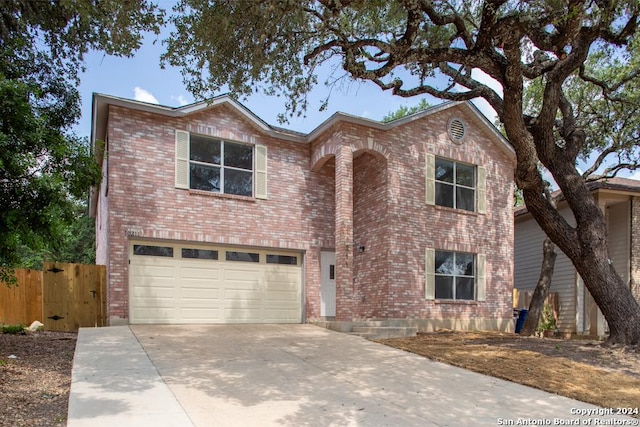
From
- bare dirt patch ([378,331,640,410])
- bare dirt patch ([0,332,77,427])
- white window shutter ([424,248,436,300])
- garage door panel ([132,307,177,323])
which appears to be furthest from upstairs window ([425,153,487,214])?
bare dirt patch ([0,332,77,427])

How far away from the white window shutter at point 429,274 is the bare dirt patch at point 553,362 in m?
2.22

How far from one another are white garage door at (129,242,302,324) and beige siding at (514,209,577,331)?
950 centimetres

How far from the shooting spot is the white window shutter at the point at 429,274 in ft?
45.0

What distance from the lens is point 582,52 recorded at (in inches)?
380

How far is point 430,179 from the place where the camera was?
14.3 meters

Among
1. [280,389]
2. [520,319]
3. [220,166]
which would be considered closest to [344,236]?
[220,166]

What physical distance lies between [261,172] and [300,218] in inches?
67.2

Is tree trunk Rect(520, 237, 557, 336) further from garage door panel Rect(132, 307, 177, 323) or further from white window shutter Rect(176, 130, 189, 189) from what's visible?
white window shutter Rect(176, 130, 189, 189)

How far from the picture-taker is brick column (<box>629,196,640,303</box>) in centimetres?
1573

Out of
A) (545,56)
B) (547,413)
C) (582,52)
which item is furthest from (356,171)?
(547,413)

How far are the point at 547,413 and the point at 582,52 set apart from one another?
7.21 m

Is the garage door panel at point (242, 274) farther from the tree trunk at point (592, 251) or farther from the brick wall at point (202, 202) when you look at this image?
the tree trunk at point (592, 251)

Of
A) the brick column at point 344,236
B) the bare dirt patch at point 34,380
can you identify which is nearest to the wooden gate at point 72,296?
the bare dirt patch at point 34,380

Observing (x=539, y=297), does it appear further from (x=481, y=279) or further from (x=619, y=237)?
(x=619, y=237)
